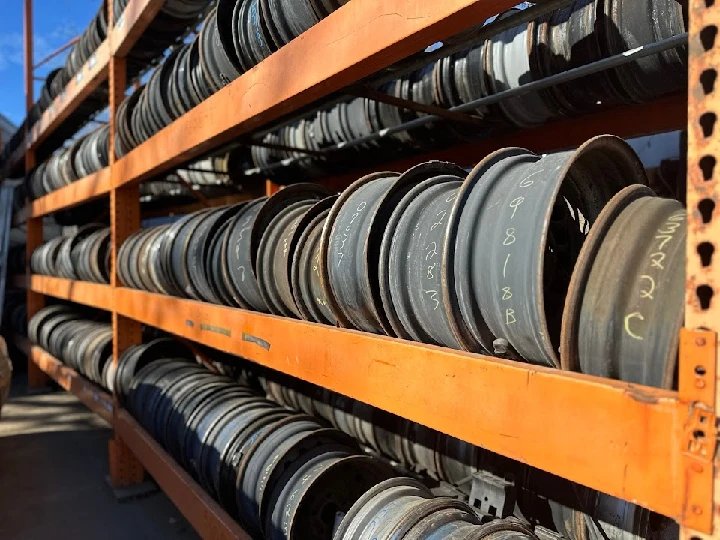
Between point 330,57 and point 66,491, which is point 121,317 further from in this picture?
point 330,57

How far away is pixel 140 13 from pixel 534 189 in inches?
140

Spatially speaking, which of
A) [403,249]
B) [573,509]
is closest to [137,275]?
[403,249]

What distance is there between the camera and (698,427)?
89cm

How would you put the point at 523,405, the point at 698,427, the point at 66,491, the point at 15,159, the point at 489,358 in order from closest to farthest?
the point at 698,427 < the point at 523,405 < the point at 489,358 < the point at 66,491 < the point at 15,159

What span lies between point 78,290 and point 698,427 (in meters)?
5.37

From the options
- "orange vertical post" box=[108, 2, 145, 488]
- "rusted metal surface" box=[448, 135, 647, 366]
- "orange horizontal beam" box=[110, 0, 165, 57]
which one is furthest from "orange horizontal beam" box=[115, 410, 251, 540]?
"orange horizontal beam" box=[110, 0, 165, 57]

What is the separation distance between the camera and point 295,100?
209 cm

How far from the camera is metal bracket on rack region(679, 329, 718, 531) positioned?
88 cm

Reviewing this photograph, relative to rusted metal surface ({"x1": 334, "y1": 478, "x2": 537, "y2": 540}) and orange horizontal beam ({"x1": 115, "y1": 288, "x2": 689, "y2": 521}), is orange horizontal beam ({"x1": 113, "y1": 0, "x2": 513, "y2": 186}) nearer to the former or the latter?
orange horizontal beam ({"x1": 115, "y1": 288, "x2": 689, "y2": 521})

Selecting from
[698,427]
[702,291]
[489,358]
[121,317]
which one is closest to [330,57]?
[489,358]

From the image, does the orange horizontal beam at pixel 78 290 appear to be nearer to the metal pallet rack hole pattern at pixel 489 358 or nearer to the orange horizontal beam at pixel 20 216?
the orange horizontal beam at pixel 20 216

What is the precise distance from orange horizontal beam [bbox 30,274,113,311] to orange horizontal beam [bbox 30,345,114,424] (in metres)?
0.76

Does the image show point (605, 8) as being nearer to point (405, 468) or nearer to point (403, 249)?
point (403, 249)

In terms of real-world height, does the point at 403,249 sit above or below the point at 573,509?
above
